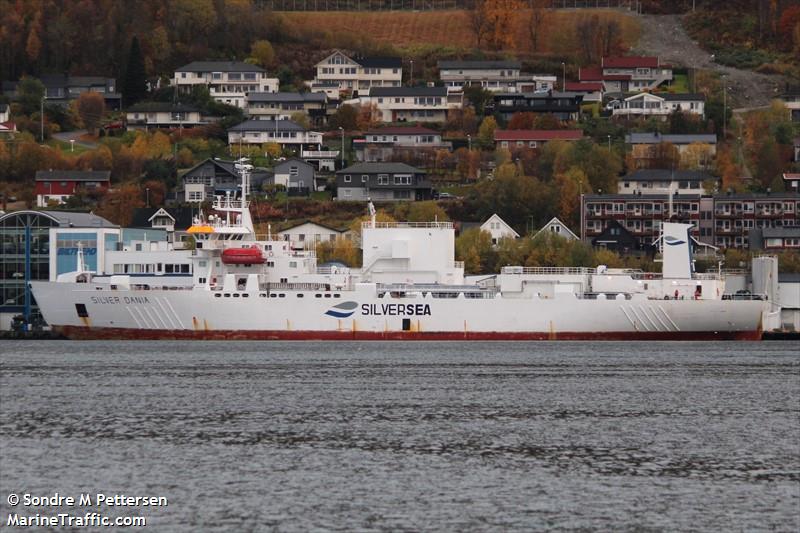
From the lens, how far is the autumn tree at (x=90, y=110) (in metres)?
123

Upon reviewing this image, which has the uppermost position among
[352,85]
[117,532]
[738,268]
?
[352,85]

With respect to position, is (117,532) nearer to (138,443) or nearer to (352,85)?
(138,443)

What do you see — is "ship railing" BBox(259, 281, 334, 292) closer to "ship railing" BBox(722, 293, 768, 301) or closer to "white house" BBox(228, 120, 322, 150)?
"ship railing" BBox(722, 293, 768, 301)

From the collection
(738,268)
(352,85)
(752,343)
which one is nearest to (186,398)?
(752,343)

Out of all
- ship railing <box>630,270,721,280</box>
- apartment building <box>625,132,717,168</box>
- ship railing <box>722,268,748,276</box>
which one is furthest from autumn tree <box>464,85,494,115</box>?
ship railing <box>630,270,721,280</box>

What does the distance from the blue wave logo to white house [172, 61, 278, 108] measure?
220 feet

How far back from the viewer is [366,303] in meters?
64.2

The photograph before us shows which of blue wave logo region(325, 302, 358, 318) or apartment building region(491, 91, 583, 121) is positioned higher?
apartment building region(491, 91, 583, 121)

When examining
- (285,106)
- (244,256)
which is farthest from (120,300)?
(285,106)

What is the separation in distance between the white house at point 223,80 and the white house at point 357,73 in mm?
5576

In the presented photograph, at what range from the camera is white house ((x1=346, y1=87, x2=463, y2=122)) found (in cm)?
12425

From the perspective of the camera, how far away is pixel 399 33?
15000cm

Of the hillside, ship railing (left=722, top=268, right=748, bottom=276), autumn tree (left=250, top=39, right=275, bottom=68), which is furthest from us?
the hillside

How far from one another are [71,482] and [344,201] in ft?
235
